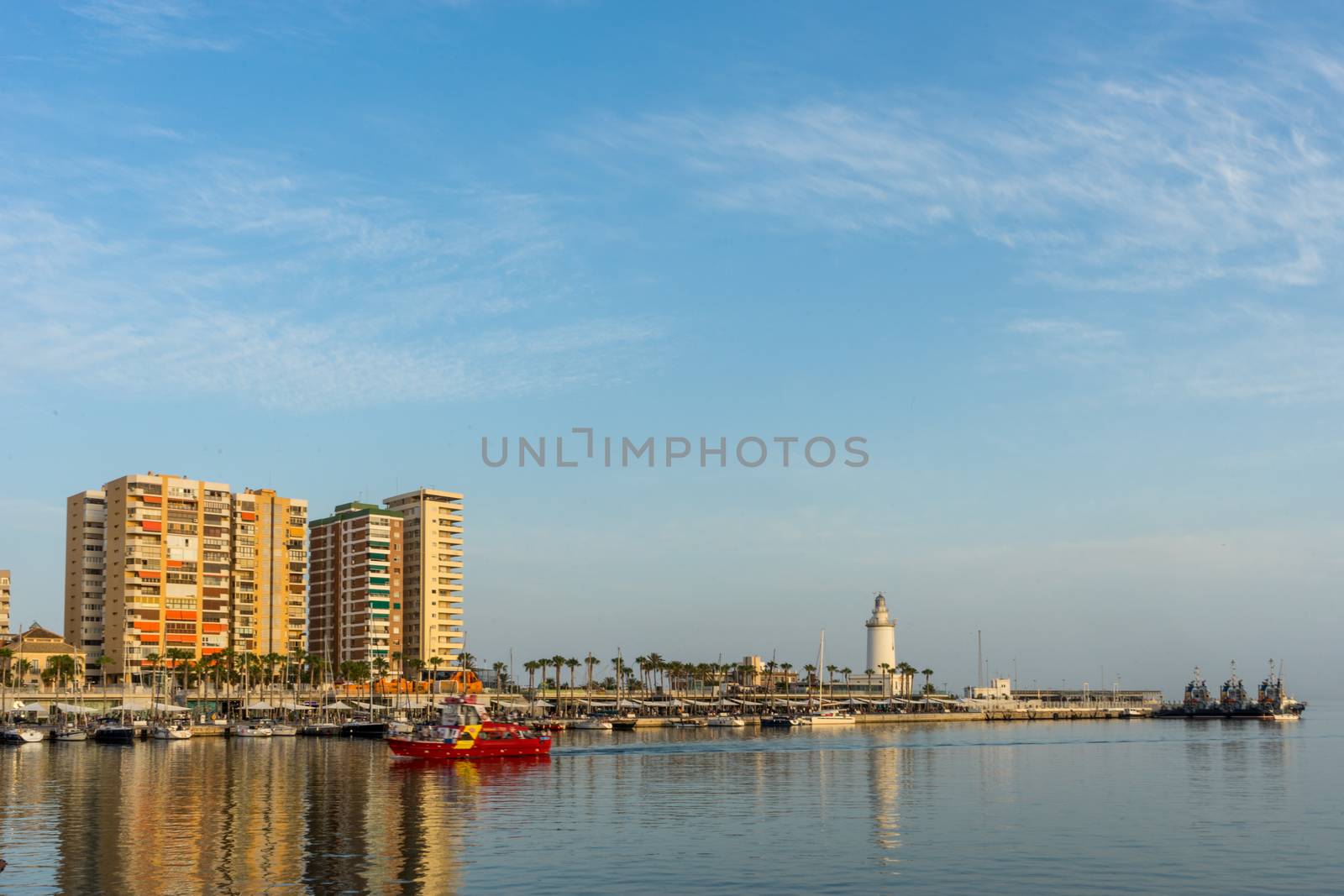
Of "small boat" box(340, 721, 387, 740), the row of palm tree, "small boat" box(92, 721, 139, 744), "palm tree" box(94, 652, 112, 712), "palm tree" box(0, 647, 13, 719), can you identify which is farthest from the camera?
"palm tree" box(94, 652, 112, 712)

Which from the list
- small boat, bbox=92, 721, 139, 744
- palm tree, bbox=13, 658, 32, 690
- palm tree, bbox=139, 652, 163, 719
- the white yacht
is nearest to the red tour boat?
small boat, bbox=92, 721, 139, 744

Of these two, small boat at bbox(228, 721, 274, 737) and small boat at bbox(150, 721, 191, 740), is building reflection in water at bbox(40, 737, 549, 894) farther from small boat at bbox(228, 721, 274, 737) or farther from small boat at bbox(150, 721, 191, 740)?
small boat at bbox(228, 721, 274, 737)

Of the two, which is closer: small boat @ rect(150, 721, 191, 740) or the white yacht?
small boat @ rect(150, 721, 191, 740)

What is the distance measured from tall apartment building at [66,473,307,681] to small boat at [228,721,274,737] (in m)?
38.4

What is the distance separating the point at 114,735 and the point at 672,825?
4079 inches

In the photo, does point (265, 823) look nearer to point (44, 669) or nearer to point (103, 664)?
point (44, 669)

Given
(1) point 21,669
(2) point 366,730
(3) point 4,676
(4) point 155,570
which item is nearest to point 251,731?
(2) point 366,730

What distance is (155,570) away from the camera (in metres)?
187

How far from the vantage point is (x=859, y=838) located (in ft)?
168

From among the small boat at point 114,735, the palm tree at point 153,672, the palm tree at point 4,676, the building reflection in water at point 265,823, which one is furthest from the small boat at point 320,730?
the building reflection in water at point 265,823

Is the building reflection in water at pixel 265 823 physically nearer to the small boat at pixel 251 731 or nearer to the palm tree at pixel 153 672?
the small boat at pixel 251 731

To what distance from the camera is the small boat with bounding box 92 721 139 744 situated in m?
138

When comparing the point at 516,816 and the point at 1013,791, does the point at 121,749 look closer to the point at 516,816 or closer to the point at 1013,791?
the point at 516,816

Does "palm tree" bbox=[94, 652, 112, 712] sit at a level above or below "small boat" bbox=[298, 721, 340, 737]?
above
